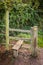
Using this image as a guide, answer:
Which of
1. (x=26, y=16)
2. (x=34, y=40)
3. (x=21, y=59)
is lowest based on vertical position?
(x=21, y=59)

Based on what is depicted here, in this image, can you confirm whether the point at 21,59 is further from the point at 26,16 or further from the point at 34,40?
the point at 26,16

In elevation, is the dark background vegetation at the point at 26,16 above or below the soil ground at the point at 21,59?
above

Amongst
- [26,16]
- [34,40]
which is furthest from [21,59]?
[26,16]

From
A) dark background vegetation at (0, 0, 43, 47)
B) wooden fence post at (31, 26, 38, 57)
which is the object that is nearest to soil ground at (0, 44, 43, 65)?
wooden fence post at (31, 26, 38, 57)

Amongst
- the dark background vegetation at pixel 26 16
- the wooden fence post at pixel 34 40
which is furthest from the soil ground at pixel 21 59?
the dark background vegetation at pixel 26 16

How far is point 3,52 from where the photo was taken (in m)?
7.04

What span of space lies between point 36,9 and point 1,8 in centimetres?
382

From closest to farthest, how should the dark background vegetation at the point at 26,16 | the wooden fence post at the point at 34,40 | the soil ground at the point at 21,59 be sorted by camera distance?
the soil ground at the point at 21,59, the wooden fence post at the point at 34,40, the dark background vegetation at the point at 26,16

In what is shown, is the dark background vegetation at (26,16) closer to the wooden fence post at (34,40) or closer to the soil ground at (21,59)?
the soil ground at (21,59)

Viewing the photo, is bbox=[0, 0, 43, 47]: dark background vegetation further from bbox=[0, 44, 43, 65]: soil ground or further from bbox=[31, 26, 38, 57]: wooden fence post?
bbox=[31, 26, 38, 57]: wooden fence post

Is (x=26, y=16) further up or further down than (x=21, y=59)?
further up

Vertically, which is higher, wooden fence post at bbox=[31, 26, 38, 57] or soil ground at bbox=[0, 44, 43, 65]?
wooden fence post at bbox=[31, 26, 38, 57]

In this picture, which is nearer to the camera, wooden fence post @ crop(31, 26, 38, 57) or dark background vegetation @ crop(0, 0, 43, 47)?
wooden fence post @ crop(31, 26, 38, 57)

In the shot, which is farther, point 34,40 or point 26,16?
point 26,16
